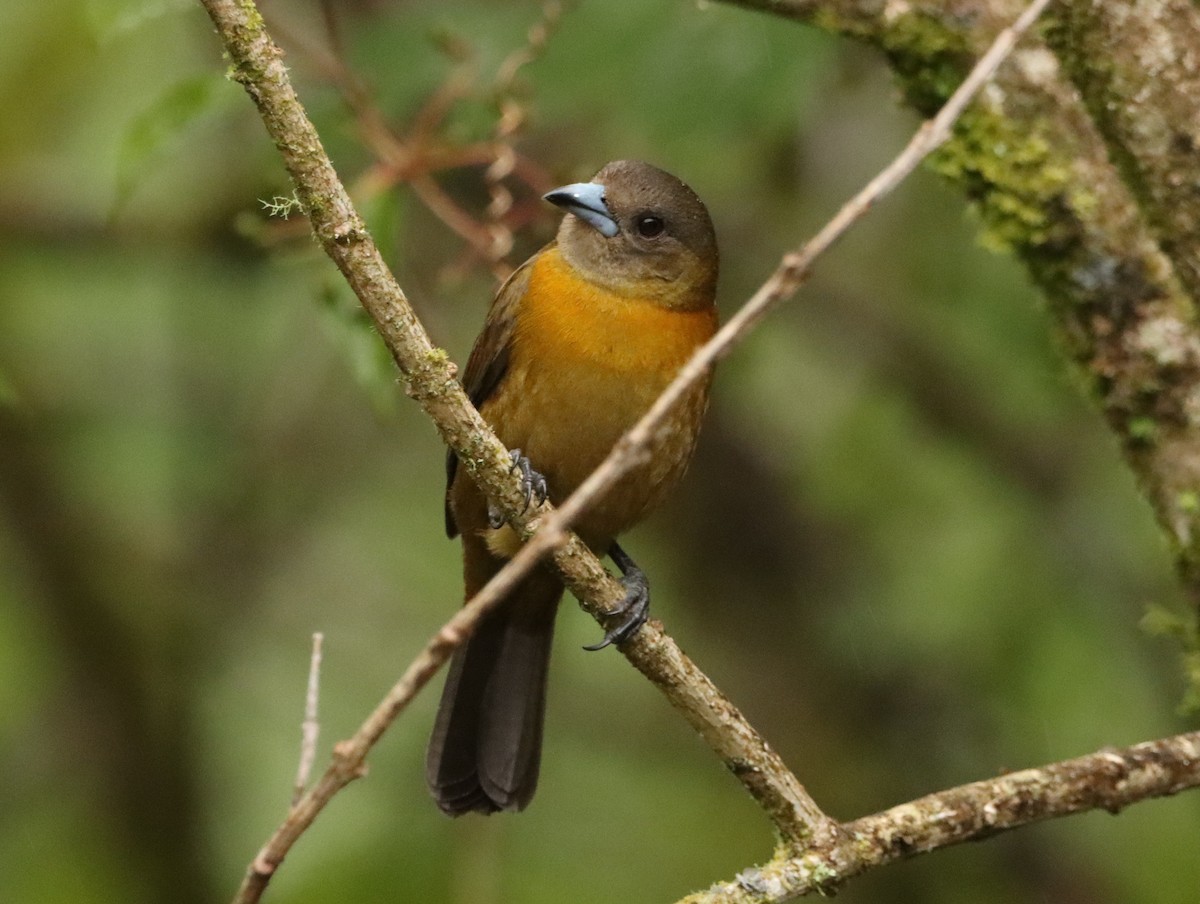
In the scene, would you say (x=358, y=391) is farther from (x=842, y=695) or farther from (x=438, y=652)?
(x=438, y=652)

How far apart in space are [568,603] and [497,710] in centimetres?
202

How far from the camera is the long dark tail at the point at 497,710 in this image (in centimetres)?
429

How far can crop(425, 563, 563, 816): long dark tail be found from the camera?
429 centimetres

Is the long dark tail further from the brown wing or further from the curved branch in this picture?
the curved branch

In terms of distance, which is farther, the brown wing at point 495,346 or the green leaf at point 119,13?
the brown wing at point 495,346

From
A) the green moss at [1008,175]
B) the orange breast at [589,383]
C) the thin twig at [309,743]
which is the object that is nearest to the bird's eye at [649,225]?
the orange breast at [589,383]

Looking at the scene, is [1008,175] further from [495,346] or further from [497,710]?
[497,710]

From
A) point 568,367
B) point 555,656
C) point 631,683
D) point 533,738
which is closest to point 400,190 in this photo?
point 568,367

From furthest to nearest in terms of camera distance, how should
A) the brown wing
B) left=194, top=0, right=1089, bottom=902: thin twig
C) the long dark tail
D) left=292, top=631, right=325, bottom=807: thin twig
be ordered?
the long dark tail → the brown wing → left=292, top=631, right=325, bottom=807: thin twig → left=194, top=0, right=1089, bottom=902: thin twig

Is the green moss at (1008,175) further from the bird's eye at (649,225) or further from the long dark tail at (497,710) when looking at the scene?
the long dark tail at (497,710)

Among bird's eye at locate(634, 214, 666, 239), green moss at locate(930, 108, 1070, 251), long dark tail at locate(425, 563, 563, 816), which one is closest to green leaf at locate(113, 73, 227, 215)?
bird's eye at locate(634, 214, 666, 239)

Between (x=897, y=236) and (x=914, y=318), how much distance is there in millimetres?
Result: 374

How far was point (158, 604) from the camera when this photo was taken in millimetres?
6453

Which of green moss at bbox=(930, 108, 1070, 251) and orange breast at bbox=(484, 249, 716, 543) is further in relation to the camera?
orange breast at bbox=(484, 249, 716, 543)
